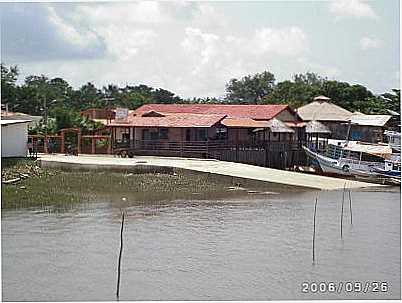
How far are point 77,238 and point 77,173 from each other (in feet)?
16.5

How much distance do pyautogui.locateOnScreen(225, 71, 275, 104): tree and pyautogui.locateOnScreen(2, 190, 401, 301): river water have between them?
72.1ft

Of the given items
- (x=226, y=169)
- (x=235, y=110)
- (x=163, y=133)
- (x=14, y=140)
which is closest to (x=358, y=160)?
(x=226, y=169)

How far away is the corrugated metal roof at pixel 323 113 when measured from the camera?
71.6ft

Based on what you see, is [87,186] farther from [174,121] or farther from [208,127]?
[174,121]

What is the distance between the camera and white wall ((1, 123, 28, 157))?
12.7 m

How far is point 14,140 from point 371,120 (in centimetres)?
1006

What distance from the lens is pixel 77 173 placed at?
12.9m

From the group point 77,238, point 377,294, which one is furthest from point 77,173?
point 377,294

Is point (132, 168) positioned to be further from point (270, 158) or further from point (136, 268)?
point (136, 268)

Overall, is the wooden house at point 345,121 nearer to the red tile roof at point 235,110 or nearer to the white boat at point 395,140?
the red tile roof at point 235,110

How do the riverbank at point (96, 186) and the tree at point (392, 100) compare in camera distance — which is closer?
the riverbank at point (96, 186)
